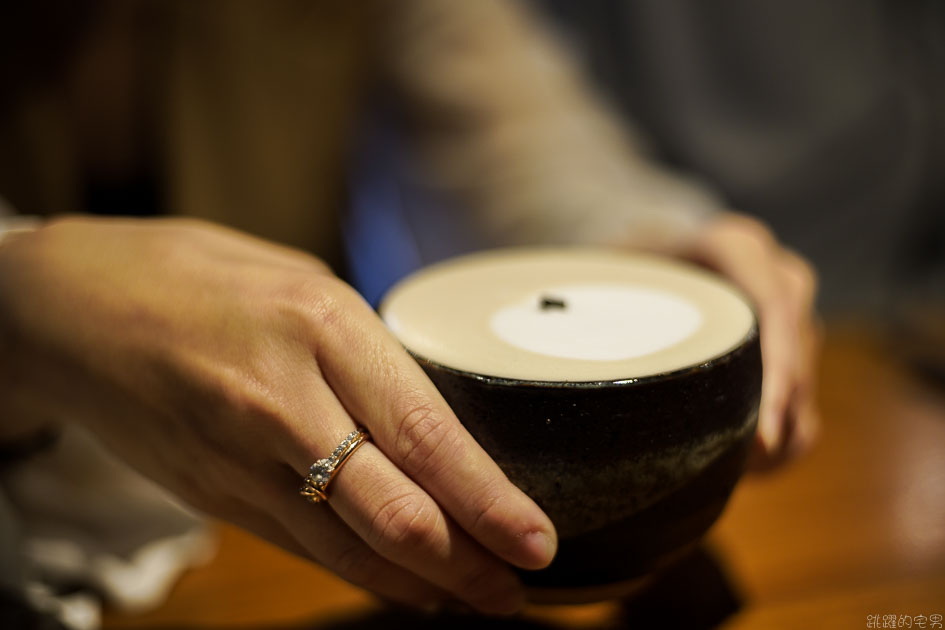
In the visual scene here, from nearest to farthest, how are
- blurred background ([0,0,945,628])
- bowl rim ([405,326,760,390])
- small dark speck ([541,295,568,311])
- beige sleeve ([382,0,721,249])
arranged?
1. bowl rim ([405,326,760,390])
2. small dark speck ([541,295,568,311])
3. blurred background ([0,0,945,628])
4. beige sleeve ([382,0,721,249])

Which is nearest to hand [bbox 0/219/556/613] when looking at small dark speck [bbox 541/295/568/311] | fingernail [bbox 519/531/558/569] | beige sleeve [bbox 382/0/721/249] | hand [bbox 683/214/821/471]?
fingernail [bbox 519/531/558/569]

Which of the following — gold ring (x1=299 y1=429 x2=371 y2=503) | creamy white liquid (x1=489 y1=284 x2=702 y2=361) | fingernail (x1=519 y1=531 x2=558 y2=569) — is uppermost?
creamy white liquid (x1=489 y1=284 x2=702 y2=361)

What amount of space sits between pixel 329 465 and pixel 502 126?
39.6 inches

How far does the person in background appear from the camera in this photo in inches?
15.5

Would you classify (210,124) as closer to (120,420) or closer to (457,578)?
(120,420)

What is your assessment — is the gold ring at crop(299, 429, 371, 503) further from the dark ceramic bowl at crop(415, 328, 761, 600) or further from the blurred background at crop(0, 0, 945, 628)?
the blurred background at crop(0, 0, 945, 628)

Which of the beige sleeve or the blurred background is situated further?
the beige sleeve

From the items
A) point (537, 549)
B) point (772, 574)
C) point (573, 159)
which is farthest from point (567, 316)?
point (573, 159)

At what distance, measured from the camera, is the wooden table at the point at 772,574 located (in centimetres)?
55

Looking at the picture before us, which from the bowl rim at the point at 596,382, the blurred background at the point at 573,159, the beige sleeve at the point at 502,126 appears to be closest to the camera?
the bowl rim at the point at 596,382

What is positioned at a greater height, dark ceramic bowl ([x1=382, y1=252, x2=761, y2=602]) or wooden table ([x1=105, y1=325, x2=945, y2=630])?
dark ceramic bowl ([x1=382, y1=252, x2=761, y2=602])

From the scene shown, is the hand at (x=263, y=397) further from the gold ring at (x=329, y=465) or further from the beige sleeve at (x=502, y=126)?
the beige sleeve at (x=502, y=126)

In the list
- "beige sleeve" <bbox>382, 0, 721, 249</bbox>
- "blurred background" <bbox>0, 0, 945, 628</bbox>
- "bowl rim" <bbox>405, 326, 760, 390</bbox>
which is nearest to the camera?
"bowl rim" <bbox>405, 326, 760, 390</bbox>

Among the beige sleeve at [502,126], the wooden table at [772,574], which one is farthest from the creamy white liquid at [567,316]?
the beige sleeve at [502,126]
